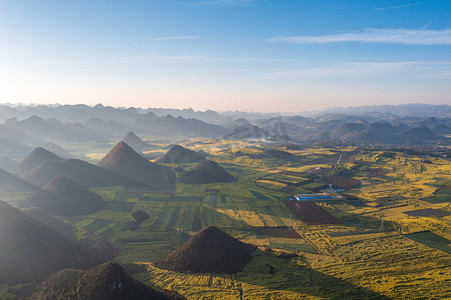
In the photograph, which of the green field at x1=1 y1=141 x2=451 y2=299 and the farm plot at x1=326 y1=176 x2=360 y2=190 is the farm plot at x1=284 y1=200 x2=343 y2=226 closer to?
the green field at x1=1 y1=141 x2=451 y2=299

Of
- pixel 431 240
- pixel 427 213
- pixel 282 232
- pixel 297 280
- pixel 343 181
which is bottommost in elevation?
pixel 431 240

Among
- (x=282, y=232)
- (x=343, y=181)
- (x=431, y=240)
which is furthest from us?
(x=343, y=181)

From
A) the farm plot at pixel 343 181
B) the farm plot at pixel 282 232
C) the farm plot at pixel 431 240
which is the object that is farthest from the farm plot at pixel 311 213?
the farm plot at pixel 343 181

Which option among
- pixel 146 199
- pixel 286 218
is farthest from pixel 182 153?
pixel 286 218

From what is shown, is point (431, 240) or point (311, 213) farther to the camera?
point (311, 213)

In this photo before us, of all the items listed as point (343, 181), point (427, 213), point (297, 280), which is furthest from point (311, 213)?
point (343, 181)

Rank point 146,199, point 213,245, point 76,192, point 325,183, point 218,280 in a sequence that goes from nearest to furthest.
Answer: point 218,280
point 213,245
point 76,192
point 146,199
point 325,183

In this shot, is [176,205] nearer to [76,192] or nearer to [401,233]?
[76,192]

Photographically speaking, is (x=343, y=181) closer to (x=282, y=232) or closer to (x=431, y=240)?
(x=431, y=240)
